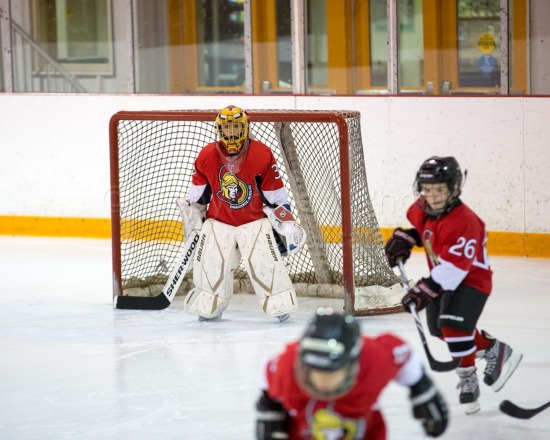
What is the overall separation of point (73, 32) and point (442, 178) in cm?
554

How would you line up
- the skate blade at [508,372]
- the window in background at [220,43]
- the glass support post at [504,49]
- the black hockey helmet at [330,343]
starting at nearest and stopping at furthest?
the black hockey helmet at [330,343] → the skate blade at [508,372] → the glass support post at [504,49] → the window in background at [220,43]

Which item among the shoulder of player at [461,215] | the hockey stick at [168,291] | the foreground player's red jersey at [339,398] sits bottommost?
the hockey stick at [168,291]

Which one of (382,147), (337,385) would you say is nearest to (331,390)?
(337,385)

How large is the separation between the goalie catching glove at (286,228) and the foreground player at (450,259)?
1500 millimetres

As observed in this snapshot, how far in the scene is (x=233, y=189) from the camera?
17.3ft

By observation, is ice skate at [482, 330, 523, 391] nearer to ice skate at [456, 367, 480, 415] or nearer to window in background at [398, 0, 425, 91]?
ice skate at [456, 367, 480, 415]

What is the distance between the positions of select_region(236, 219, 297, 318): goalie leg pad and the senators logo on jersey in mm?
119

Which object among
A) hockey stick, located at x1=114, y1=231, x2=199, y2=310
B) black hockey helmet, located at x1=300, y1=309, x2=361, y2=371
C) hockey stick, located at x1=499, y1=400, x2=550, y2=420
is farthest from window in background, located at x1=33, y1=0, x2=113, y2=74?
black hockey helmet, located at x1=300, y1=309, x2=361, y2=371

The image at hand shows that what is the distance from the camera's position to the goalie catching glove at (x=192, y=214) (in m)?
5.41

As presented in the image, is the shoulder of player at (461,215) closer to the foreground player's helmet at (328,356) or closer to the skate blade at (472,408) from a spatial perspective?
the skate blade at (472,408)

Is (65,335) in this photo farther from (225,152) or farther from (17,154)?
(17,154)

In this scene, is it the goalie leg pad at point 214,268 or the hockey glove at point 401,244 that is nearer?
the hockey glove at point 401,244

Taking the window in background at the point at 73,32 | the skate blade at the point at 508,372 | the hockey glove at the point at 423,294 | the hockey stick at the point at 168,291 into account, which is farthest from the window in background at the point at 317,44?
the hockey glove at the point at 423,294

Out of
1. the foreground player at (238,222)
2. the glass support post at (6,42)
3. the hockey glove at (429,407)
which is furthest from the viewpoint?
the glass support post at (6,42)
